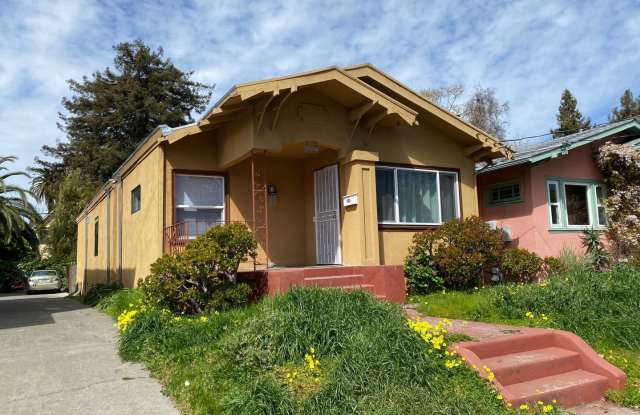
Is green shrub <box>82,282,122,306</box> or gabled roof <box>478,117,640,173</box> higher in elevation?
gabled roof <box>478,117,640,173</box>

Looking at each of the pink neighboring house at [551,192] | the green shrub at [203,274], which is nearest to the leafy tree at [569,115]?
the pink neighboring house at [551,192]

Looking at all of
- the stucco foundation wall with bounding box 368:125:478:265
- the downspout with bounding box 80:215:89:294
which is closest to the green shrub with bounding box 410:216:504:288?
the stucco foundation wall with bounding box 368:125:478:265

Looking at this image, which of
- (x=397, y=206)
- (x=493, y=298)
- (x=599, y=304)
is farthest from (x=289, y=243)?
(x=599, y=304)

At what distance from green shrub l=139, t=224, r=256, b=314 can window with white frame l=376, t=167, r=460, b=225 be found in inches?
159

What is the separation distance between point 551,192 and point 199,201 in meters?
9.18

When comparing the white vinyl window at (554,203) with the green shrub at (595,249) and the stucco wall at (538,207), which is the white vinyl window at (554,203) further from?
the green shrub at (595,249)

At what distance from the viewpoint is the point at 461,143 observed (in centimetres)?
1277

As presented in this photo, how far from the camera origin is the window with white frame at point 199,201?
10.6 m

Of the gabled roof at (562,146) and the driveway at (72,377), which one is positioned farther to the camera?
the gabled roof at (562,146)

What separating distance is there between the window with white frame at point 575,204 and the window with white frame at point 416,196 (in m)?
2.89

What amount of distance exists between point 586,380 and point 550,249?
7.74 meters

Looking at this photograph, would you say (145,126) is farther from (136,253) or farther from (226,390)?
(226,390)

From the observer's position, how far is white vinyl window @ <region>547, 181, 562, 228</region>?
1336 centimetres

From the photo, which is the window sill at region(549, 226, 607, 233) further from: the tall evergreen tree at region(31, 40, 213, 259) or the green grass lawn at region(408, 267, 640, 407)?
the tall evergreen tree at region(31, 40, 213, 259)
